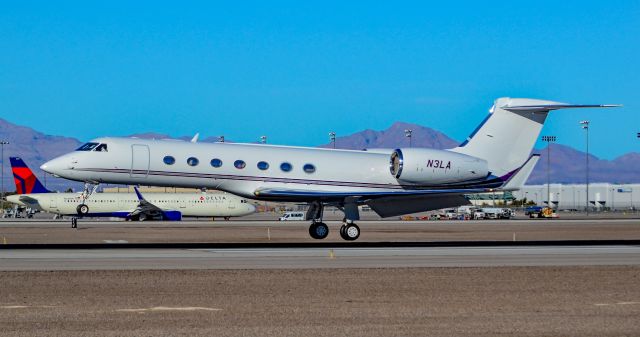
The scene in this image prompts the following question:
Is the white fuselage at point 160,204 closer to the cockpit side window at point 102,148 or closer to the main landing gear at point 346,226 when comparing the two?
the main landing gear at point 346,226

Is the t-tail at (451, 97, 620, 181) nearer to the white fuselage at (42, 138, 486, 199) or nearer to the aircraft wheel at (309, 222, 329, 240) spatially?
the white fuselage at (42, 138, 486, 199)

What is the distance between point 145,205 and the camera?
3819 inches

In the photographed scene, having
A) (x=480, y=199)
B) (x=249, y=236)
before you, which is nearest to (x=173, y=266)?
(x=249, y=236)

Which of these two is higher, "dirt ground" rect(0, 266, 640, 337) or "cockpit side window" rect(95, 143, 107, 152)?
"cockpit side window" rect(95, 143, 107, 152)

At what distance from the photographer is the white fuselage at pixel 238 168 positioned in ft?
127

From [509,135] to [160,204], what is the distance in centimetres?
6214

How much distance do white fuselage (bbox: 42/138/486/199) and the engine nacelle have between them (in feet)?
0.15

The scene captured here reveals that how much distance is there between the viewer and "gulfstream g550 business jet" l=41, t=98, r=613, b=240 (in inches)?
1524

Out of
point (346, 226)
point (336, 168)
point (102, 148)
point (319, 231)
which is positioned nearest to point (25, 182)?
point (102, 148)

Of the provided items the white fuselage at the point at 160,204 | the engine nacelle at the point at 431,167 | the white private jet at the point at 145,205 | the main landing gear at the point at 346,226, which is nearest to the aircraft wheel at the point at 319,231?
the main landing gear at the point at 346,226

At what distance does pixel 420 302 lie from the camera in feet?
62.2

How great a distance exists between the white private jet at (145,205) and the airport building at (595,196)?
91.7 m

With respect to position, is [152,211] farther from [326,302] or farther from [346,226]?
[326,302]

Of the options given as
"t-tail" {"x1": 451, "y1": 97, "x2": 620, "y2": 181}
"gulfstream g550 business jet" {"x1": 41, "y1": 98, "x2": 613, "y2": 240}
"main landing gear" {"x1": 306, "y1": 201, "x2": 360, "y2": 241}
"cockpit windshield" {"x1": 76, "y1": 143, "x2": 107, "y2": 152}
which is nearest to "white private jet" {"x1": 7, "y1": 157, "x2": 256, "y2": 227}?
"gulfstream g550 business jet" {"x1": 41, "y1": 98, "x2": 613, "y2": 240}
